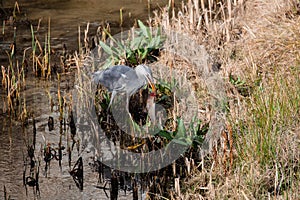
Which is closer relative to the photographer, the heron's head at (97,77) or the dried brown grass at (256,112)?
the dried brown grass at (256,112)

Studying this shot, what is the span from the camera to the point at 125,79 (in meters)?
5.58

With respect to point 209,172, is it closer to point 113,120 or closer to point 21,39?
point 113,120

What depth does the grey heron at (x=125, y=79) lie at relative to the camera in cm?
559

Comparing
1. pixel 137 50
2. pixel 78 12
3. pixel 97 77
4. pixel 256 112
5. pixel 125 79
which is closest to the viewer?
pixel 256 112

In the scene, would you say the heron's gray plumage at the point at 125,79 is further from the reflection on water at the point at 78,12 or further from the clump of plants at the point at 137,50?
the reflection on water at the point at 78,12

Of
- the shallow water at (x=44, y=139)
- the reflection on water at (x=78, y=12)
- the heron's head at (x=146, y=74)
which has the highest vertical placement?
the reflection on water at (x=78, y=12)

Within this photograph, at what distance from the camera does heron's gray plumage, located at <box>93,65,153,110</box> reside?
18.3 feet

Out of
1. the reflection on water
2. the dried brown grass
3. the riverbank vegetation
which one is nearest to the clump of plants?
the riverbank vegetation

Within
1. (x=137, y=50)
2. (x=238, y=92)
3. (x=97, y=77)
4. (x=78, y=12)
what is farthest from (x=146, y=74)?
(x=78, y=12)

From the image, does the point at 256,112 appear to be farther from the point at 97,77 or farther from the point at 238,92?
the point at 97,77

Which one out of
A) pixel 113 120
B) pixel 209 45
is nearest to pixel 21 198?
pixel 113 120

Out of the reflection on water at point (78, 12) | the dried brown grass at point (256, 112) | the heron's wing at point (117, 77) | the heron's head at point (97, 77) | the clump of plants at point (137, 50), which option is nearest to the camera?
the dried brown grass at point (256, 112)


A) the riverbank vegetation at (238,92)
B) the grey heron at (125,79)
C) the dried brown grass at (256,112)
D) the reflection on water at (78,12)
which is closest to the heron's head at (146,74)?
the grey heron at (125,79)

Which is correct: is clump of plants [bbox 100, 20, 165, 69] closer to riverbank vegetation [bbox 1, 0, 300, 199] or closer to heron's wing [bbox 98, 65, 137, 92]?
→ riverbank vegetation [bbox 1, 0, 300, 199]
